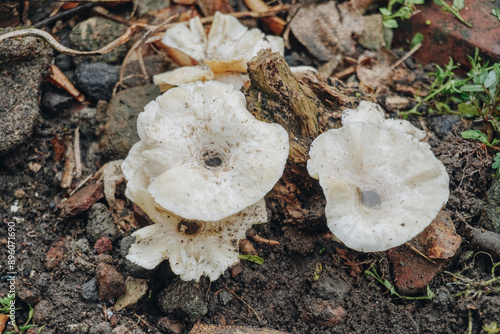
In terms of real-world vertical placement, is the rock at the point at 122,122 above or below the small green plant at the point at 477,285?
above

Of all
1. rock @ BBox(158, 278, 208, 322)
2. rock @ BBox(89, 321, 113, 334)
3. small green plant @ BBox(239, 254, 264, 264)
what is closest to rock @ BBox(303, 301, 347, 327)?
small green plant @ BBox(239, 254, 264, 264)

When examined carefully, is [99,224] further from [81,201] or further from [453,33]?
[453,33]

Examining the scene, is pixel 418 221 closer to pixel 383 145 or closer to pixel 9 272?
pixel 383 145

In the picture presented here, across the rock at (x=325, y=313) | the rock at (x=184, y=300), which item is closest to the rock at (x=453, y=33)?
the rock at (x=325, y=313)

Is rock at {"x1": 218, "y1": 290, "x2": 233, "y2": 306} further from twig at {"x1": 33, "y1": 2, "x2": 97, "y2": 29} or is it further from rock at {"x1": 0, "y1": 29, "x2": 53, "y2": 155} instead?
twig at {"x1": 33, "y1": 2, "x2": 97, "y2": 29}

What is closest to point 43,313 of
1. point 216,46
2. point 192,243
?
point 192,243

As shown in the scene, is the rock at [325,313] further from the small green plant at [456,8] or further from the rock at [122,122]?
the small green plant at [456,8]
